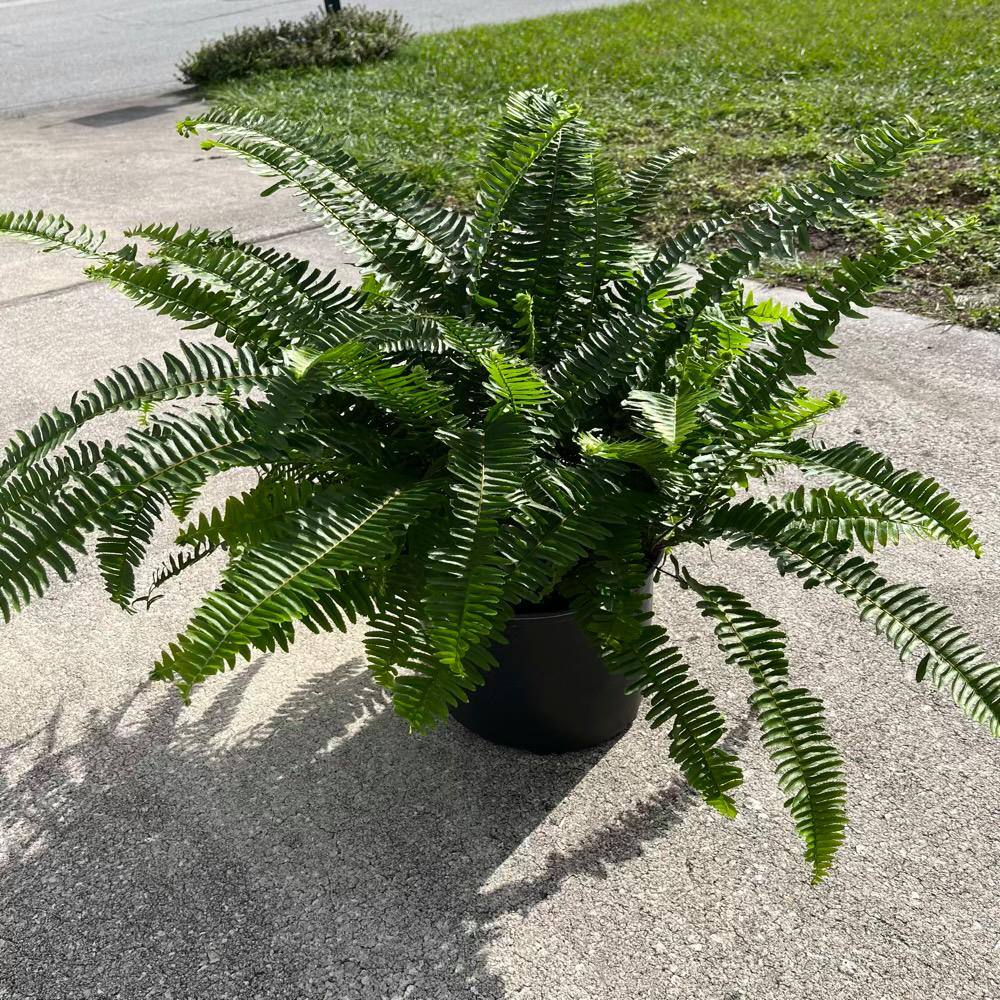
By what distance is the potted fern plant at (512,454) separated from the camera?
6.29 ft

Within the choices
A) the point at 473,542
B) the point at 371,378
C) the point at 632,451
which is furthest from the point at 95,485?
the point at 632,451

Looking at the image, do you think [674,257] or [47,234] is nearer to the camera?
[47,234]

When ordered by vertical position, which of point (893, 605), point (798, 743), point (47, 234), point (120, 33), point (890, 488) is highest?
point (47, 234)

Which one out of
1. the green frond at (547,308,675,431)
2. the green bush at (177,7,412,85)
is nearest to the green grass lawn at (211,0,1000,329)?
the green bush at (177,7,412,85)

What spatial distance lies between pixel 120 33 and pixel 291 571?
42.0 feet

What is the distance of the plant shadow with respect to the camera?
204cm

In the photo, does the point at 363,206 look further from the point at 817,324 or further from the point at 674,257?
the point at 817,324

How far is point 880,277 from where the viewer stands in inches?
83.5

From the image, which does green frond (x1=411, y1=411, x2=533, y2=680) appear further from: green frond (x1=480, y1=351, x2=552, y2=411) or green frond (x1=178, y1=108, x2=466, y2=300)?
green frond (x1=178, y1=108, x2=466, y2=300)

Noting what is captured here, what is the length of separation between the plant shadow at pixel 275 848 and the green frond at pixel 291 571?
537 mm

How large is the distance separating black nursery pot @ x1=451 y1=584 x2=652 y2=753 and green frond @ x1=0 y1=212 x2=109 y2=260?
1.16 m

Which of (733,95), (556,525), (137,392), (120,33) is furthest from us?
(120,33)

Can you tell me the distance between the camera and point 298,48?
31.6 feet

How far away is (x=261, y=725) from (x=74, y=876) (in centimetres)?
52
